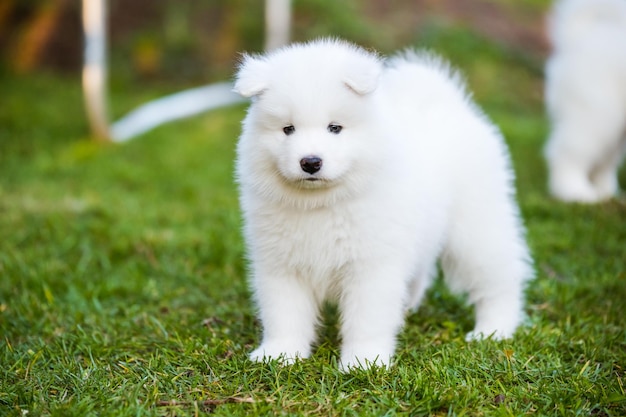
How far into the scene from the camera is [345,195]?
297 centimetres

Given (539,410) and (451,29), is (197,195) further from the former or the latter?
(451,29)

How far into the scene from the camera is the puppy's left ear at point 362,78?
286cm

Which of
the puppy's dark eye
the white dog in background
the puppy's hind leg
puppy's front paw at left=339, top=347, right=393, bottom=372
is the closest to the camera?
the puppy's dark eye

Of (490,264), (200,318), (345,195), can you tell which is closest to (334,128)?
(345,195)

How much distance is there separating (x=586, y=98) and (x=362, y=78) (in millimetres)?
3947

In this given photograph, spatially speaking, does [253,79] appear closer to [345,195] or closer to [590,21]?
[345,195]

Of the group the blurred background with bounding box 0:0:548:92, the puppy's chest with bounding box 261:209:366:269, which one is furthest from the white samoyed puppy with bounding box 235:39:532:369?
the blurred background with bounding box 0:0:548:92

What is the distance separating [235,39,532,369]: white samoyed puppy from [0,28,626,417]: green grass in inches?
8.2

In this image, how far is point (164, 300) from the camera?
13.5 ft

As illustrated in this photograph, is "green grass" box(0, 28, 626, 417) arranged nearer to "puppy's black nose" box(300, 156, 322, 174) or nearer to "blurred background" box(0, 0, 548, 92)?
"puppy's black nose" box(300, 156, 322, 174)

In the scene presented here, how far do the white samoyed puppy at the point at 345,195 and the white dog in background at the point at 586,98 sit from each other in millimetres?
3097

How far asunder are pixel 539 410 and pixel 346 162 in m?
1.15

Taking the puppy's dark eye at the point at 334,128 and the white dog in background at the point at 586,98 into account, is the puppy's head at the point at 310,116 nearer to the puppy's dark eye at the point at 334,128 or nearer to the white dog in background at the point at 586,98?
the puppy's dark eye at the point at 334,128

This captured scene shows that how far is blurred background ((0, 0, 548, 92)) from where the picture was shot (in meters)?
11.2
